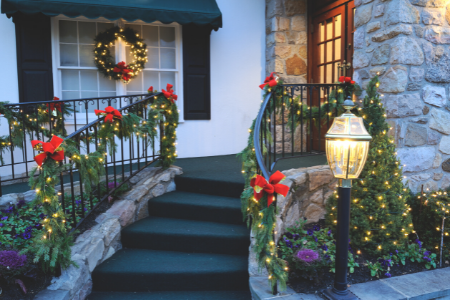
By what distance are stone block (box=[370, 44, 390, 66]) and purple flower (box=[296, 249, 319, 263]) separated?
221 cm

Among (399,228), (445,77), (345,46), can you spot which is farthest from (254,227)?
(345,46)

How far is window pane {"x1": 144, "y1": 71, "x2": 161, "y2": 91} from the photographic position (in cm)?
580

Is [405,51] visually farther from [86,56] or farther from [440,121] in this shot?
[86,56]

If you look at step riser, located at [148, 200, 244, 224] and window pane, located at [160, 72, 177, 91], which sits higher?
window pane, located at [160, 72, 177, 91]

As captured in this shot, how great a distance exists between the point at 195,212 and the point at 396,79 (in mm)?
2466

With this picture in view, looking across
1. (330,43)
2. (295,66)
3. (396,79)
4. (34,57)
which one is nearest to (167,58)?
(34,57)

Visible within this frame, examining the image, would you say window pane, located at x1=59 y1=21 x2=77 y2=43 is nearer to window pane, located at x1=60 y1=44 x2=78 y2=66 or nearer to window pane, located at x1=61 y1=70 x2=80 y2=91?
window pane, located at x1=60 y1=44 x2=78 y2=66

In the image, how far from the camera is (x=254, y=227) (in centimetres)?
263

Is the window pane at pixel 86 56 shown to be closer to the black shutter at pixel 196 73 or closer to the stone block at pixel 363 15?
the black shutter at pixel 196 73

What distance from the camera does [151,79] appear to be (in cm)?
583

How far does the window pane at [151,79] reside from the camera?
19.0 ft

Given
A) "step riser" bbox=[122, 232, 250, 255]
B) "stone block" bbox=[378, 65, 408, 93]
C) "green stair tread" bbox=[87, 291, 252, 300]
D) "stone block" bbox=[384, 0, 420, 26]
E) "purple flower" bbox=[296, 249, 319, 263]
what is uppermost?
"stone block" bbox=[384, 0, 420, 26]

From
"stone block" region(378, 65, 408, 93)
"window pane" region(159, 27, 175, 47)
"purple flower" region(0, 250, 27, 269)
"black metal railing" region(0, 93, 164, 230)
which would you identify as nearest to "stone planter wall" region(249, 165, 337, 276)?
"stone block" region(378, 65, 408, 93)

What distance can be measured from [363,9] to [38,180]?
371 centimetres
